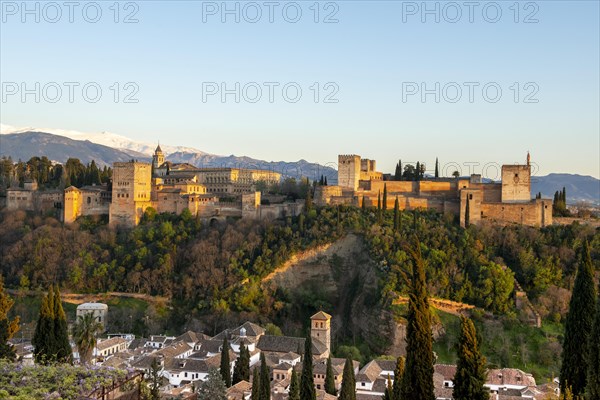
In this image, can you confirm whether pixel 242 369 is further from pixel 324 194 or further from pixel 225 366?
pixel 324 194

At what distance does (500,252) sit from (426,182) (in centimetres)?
828

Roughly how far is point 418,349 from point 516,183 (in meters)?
35.9

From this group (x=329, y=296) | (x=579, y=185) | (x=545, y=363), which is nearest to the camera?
(x=545, y=363)

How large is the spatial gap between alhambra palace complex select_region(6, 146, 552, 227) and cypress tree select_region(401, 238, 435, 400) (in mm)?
32710

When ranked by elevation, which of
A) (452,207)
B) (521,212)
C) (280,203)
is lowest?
(521,212)

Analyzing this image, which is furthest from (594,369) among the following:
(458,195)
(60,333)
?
(458,195)

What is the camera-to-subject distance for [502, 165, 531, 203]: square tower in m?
50.4

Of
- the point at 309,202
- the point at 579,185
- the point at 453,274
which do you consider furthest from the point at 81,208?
the point at 579,185

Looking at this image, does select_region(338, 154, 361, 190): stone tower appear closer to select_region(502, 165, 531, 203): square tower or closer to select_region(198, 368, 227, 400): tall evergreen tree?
select_region(502, 165, 531, 203): square tower

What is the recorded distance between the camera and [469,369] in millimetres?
15320

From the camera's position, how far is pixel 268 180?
66.0 meters

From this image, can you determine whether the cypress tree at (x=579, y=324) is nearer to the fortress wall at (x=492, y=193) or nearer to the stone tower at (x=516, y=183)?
the stone tower at (x=516, y=183)

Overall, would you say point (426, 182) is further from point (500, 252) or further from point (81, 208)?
point (81, 208)

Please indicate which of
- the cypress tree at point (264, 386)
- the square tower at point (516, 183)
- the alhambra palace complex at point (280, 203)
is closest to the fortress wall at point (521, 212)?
the alhambra palace complex at point (280, 203)
